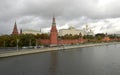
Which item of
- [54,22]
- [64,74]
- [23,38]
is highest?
[54,22]

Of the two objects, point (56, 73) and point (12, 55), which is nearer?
point (56, 73)

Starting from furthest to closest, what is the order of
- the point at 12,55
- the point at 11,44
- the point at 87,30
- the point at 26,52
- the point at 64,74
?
the point at 87,30
the point at 11,44
the point at 26,52
the point at 12,55
the point at 64,74

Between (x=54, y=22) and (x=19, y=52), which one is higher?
(x=54, y=22)

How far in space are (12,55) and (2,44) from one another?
19.6 metres

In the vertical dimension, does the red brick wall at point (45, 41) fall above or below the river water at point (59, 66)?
above

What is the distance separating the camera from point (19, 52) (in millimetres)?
33781

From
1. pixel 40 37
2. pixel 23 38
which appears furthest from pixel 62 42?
pixel 23 38

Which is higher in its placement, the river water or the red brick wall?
the red brick wall

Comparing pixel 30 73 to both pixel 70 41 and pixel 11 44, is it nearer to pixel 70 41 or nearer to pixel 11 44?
pixel 11 44

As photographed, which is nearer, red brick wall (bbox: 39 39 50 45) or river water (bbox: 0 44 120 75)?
river water (bbox: 0 44 120 75)

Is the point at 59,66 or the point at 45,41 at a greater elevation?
the point at 45,41

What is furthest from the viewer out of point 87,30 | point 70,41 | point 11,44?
point 87,30

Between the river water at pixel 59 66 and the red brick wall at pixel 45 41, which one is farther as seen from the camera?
the red brick wall at pixel 45 41

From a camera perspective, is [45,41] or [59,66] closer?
[59,66]
